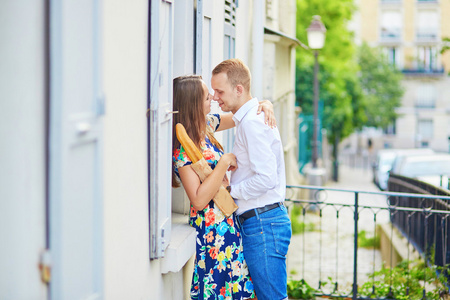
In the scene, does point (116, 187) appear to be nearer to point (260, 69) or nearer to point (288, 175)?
point (260, 69)

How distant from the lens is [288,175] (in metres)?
12.7

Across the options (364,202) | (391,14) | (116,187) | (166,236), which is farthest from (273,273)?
(391,14)

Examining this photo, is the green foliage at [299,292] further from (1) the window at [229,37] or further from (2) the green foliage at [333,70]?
(2) the green foliage at [333,70]

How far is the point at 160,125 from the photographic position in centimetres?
307

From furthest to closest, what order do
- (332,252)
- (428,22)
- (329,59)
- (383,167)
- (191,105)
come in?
(428,22), (329,59), (383,167), (332,252), (191,105)

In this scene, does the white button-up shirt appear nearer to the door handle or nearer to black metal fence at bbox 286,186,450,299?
the door handle

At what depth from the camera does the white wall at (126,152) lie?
7.87 ft

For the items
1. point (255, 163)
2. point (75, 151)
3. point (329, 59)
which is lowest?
point (255, 163)

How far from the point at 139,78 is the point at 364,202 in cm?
1695

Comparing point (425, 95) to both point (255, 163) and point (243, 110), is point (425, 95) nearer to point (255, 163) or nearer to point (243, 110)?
point (243, 110)

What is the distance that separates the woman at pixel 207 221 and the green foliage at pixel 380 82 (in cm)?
3974

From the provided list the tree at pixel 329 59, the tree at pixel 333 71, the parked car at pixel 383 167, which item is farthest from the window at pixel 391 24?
the parked car at pixel 383 167

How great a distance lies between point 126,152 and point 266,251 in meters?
1.23

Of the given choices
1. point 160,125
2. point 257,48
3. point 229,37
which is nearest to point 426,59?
point 257,48
